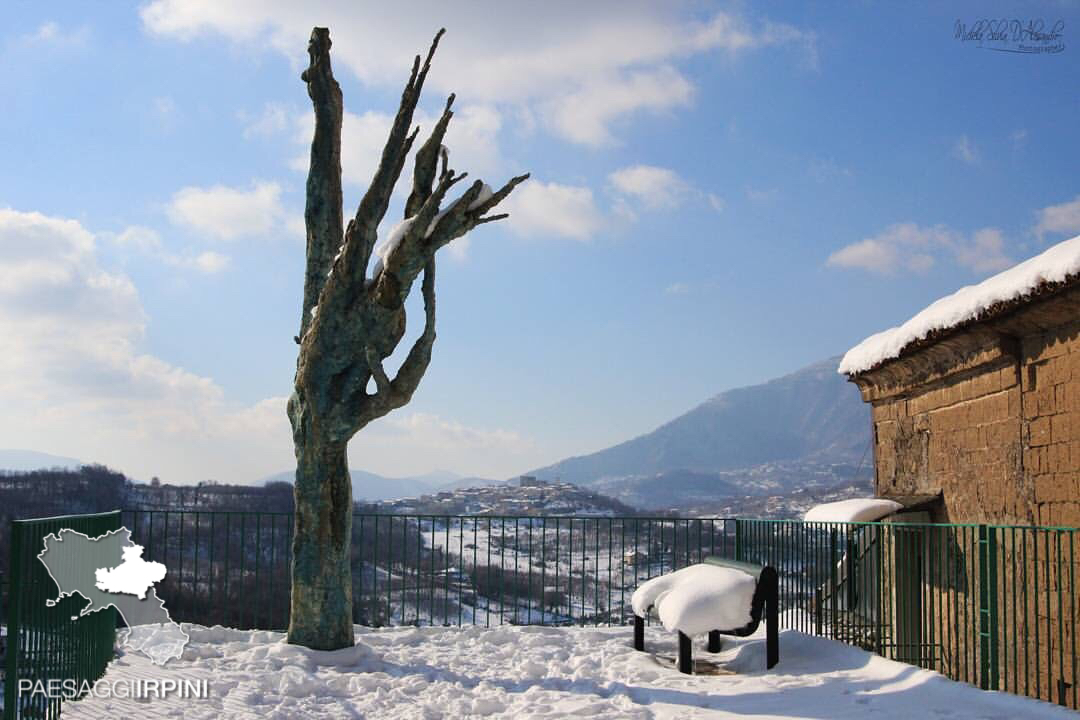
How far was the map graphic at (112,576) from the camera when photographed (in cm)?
635

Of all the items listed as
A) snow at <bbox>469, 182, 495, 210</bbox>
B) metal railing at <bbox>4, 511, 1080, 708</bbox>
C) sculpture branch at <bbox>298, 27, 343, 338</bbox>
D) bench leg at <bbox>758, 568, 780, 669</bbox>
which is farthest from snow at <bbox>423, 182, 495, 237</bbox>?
bench leg at <bbox>758, 568, 780, 669</bbox>

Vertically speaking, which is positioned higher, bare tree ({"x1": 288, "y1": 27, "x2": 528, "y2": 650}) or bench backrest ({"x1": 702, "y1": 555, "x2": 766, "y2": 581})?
bare tree ({"x1": 288, "y1": 27, "x2": 528, "y2": 650})

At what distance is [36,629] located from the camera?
19.5 ft

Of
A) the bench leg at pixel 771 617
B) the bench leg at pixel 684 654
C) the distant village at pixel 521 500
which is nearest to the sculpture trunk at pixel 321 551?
the bench leg at pixel 684 654

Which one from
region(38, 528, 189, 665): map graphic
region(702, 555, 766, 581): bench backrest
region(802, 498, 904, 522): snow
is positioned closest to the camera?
region(38, 528, 189, 665): map graphic

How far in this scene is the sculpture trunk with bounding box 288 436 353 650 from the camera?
9297mm

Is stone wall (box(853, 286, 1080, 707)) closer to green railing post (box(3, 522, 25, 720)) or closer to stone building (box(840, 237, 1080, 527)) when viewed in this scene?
stone building (box(840, 237, 1080, 527))

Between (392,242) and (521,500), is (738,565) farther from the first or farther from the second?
(521,500)

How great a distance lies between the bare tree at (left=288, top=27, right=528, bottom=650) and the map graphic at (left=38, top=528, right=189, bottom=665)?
4.50 feet

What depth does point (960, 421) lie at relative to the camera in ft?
32.5

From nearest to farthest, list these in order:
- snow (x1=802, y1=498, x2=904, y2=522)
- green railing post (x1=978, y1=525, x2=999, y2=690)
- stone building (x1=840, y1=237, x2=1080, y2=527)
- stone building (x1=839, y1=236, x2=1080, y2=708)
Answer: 1. green railing post (x1=978, y1=525, x2=999, y2=690)
2. stone building (x1=839, y1=236, x2=1080, y2=708)
3. stone building (x1=840, y1=237, x2=1080, y2=527)
4. snow (x1=802, y1=498, x2=904, y2=522)

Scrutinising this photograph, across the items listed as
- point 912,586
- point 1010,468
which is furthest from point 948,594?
point 912,586

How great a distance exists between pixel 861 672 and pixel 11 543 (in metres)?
6.57

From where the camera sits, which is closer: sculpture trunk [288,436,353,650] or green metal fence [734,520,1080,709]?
green metal fence [734,520,1080,709]
